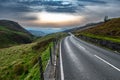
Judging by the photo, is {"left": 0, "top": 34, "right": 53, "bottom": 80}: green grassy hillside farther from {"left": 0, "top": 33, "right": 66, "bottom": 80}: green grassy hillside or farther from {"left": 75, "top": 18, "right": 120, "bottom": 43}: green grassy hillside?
{"left": 75, "top": 18, "right": 120, "bottom": 43}: green grassy hillside

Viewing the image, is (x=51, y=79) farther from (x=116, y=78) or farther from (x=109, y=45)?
(x=109, y=45)

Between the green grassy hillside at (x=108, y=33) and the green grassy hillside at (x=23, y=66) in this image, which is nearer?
the green grassy hillside at (x=23, y=66)

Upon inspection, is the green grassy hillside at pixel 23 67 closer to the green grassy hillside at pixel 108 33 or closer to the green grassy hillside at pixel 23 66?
the green grassy hillside at pixel 23 66

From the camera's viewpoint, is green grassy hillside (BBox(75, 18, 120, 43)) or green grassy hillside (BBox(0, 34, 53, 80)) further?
green grassy hillside (BBox(75, 18, 120, 43))

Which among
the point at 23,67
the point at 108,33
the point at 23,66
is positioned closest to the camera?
the point at 23,67

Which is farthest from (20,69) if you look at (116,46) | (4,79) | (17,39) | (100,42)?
(17,39)

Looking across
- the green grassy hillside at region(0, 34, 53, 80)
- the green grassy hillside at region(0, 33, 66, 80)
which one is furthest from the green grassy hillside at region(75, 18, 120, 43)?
the green grassy hillside at region(0, 34, 53, 80)

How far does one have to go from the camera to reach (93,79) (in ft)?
41.7

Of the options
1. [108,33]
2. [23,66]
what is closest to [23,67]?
[23,66]

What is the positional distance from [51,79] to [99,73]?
318 centimetres

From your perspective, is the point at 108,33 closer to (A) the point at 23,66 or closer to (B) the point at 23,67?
(A) the point at 23,66

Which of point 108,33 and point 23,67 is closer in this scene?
point 23,67

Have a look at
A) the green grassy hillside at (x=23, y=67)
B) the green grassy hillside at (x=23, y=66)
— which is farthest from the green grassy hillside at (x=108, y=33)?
the green grassy hillside at (x=23, y=67)

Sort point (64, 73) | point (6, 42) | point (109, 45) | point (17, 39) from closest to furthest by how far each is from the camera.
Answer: point (64, 73)
point (109, 45)
point (6, 42)
point (17, 39)
